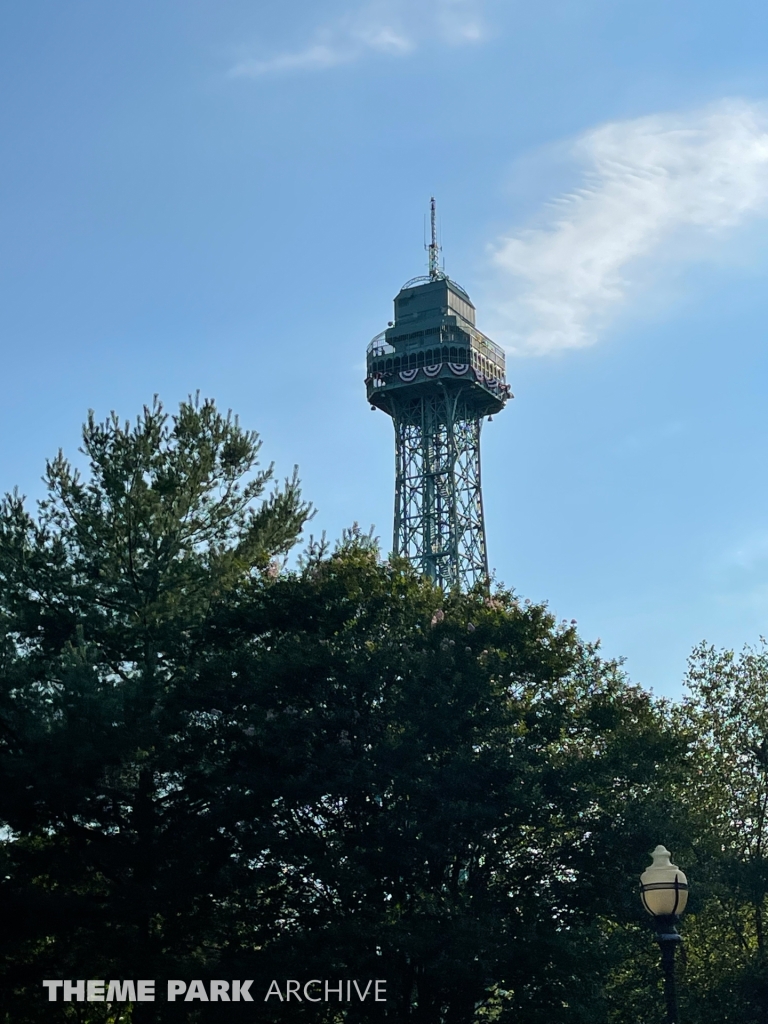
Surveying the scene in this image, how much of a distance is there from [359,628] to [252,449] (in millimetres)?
7218

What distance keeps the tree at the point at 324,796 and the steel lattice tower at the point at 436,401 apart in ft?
189

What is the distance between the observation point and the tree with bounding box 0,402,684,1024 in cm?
2439

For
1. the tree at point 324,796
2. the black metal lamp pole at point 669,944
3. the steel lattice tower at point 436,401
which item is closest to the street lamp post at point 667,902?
the black metal lamp pole at point 669,944

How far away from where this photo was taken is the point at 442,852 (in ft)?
80.8

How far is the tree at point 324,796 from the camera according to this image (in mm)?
24391

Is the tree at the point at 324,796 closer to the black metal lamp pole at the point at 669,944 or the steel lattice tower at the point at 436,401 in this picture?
the black metal lamp pole at the point at 669,944

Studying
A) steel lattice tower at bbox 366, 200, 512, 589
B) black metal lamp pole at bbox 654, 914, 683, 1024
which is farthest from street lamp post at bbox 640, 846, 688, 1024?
steel lattice tower at bbox 366, 200, 512, 589

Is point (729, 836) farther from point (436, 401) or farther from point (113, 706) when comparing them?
point (436, 401)

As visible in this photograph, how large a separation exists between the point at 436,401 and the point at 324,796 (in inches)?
2545

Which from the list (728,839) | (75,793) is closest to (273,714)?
(75,793)

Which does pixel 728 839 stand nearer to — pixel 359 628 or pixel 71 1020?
pixel 359 628

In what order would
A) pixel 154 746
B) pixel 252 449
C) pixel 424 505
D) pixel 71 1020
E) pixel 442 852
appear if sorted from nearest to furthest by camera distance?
pixel 442 852 < pixel 154 746 < pixel 71 1020 < pixel 252 449 < pixel 424 505

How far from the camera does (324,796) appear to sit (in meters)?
25.8

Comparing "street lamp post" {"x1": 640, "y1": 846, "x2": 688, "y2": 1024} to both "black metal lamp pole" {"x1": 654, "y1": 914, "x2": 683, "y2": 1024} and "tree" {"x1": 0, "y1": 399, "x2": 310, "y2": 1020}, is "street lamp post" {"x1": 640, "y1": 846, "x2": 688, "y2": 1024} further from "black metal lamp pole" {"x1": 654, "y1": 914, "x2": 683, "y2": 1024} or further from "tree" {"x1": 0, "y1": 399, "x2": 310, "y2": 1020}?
"tree" {"x1": 0, "y1": 399, "x2": 310, "y2": 1020}
